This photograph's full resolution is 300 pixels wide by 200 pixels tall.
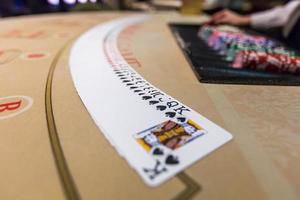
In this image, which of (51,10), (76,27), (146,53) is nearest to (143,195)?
(146,53)

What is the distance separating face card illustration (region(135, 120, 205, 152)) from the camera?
41 cm

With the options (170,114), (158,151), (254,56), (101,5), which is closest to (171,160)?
(158,151)

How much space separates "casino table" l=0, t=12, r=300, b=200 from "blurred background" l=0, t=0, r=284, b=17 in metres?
1.35

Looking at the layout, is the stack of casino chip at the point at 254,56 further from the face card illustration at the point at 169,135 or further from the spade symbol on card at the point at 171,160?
the spade symbol on card at the point at 171,160

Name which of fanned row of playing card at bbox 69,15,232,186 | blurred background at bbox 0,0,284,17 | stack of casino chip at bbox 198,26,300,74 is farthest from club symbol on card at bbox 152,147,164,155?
blurred background at bbox 0,0,284,17

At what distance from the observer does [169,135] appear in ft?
1.42

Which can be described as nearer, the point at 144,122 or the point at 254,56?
the point at 144,122

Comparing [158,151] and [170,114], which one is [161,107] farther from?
[158,151]

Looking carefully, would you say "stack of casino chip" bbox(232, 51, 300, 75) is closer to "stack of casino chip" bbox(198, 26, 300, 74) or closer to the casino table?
"stack of casino chip" bbox(198, 26, 300, 74)

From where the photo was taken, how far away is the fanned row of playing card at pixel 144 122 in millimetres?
380

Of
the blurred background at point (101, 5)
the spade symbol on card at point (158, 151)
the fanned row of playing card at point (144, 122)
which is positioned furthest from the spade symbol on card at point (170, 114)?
the blurred background at point (101, 5)

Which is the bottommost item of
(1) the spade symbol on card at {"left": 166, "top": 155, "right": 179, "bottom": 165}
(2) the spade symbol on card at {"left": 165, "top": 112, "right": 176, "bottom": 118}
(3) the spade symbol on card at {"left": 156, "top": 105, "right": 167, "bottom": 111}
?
(1) the spade symbol on card at {"left": 166, "top": 155, "right": 179, "bottom": 165}

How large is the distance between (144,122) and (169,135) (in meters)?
0.06

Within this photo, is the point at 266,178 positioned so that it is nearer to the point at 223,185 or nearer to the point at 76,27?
the point at 223,185
